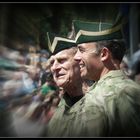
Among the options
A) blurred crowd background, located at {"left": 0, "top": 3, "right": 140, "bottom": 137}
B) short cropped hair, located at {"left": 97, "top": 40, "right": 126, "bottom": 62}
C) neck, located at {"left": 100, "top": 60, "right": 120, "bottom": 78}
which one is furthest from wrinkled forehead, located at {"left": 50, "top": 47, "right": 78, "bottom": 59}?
neck, located at {"left": 100, "top": 60, "right": 120, "bottom": 78}

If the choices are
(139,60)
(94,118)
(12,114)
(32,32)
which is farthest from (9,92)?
(139,60)

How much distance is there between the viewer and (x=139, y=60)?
4344 millimetres

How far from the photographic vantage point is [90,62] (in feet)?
14.2

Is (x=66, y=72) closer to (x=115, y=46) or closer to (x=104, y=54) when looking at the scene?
(x=104, y=54)

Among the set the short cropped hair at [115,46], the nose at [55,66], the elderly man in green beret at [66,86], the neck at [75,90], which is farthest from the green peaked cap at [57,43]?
the neck at [75,90]

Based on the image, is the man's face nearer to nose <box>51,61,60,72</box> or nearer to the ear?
nose <box>51,61,60,72</box>

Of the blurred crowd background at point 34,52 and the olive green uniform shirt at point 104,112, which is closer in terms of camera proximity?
the olive green uniform shirt at point 104,112

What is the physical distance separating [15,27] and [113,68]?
48.0 inches

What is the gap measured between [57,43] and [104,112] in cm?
95

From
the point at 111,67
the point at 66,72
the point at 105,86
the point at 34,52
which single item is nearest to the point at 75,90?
the point at 66,72

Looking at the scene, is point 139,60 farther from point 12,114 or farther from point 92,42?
point 12,114

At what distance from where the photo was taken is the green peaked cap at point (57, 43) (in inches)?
171

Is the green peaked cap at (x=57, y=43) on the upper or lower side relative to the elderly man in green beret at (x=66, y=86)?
upper

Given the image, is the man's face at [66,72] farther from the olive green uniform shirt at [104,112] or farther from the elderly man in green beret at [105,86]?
the olive green uniform shirt at [104,112]
